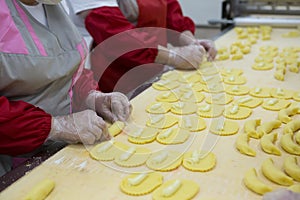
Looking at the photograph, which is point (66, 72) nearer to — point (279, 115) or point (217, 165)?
point (217, 165)

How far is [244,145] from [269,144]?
7 centimetres

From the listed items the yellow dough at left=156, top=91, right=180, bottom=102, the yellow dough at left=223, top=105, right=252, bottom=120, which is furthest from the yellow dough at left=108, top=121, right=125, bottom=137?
the yellow dough at left=223, top=105, right=252, bottom=120

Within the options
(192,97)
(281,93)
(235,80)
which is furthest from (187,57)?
→ (281,93)

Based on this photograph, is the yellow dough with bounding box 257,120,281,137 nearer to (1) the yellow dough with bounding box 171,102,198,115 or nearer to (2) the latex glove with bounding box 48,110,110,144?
(1) the yellow dough with bounding box 171,102,198,115

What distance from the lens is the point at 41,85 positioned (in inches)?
43.3

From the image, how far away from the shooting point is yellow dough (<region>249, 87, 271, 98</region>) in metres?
1.42

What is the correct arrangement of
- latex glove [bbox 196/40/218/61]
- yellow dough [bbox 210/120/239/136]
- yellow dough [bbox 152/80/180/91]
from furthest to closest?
1. latex glove [bbox 196/40/218/61]
2. yellow dough [bbox 152/80/180/91]
3. yellow dough [bbox 210/120/239/136]

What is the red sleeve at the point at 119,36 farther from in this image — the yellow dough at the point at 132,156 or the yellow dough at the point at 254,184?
the yellow dough at the point at 254,184

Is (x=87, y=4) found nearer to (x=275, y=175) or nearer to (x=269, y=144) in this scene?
(x=269, y=144)

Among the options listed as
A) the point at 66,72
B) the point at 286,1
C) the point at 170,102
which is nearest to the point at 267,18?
the point at 286,1

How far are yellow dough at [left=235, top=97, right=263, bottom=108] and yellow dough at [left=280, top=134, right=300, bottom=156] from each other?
266 millimetres

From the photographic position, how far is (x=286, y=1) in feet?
8.59

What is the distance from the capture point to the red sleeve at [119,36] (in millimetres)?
1583

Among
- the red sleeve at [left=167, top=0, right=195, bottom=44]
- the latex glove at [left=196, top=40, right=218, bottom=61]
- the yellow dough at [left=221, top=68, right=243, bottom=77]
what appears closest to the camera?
the yellow dough at [left=221, top=68, right=243, bottom=77]
